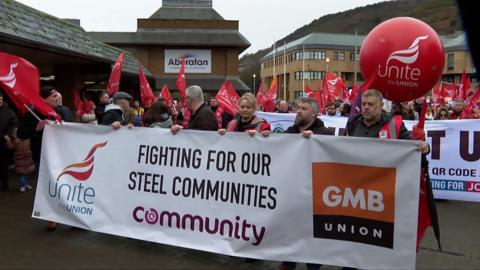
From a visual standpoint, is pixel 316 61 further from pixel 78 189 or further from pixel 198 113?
pixel 78 189

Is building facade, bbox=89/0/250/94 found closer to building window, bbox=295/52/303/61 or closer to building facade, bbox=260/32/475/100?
building facade, bbox=260/32/475/100

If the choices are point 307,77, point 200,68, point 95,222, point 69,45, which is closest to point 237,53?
point 200,68

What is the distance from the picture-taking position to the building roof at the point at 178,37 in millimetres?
31984

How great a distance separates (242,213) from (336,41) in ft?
310

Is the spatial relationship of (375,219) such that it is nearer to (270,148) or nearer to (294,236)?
(294,236)

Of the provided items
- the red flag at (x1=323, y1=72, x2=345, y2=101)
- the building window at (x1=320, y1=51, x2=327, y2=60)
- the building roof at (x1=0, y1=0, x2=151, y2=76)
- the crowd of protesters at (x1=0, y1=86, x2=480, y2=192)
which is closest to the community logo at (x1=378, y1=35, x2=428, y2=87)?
the crowd of protesters at (x1=0, y1=86, x2=480, y2=192)

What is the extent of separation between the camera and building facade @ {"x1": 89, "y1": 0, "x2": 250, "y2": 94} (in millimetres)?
32094

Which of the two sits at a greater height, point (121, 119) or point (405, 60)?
point (405, 60)

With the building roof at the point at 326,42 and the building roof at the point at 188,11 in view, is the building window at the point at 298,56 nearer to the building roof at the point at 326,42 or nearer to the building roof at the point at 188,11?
the building roof at the point at 326,42

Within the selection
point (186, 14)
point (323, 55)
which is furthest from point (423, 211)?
point (323, 55)

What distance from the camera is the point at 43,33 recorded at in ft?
31.8

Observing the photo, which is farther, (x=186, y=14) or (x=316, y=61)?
(x=316, y=61)

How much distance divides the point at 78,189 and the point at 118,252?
2.95ft

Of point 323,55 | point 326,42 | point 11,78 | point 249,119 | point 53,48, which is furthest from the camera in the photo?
point 326,42
